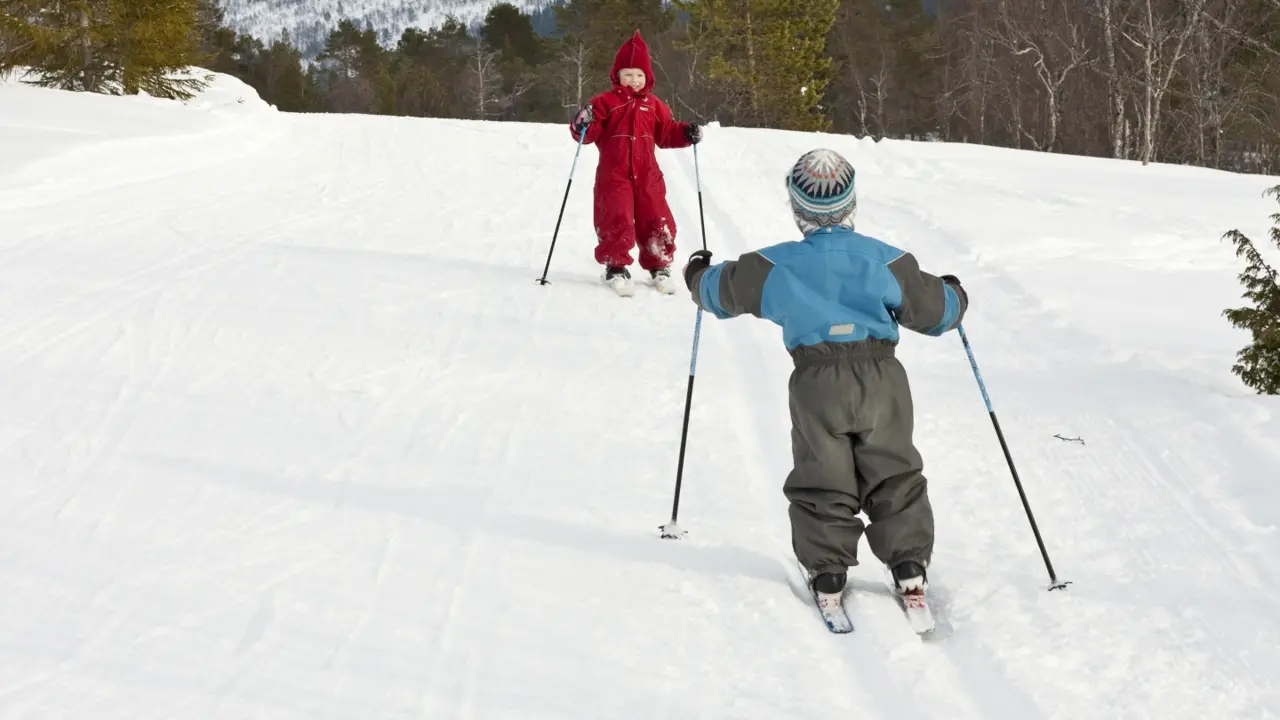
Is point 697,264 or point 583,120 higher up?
point 583,120

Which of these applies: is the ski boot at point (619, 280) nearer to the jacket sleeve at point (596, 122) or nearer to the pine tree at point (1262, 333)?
the jacket sleeve at point (596, 122)

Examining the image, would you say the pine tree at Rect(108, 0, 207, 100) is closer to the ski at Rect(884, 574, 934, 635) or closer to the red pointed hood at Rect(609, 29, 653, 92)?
the red pointed hood at Rect(609, 29, 653, 92)

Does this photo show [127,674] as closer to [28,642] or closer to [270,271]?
[28,642]

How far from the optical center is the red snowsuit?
23.5ft

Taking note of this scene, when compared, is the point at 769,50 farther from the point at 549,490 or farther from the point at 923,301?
the point at 923,301

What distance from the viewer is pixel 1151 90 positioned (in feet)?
73.4

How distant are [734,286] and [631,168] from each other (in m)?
4.05

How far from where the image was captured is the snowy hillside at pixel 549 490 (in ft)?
9.67

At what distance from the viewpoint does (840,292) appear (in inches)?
125

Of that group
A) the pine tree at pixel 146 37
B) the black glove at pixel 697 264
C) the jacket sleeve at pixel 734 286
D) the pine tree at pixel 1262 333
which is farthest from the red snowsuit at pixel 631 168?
the pine tree at pixel 146 37

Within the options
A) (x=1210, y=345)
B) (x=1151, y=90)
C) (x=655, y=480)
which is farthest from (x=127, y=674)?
(x=1151, y=90)

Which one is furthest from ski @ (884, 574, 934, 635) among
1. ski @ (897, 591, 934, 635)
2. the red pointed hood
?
the red pointed hood

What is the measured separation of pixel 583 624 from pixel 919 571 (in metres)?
1.01

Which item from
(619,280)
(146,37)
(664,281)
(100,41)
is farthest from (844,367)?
(100,41)
